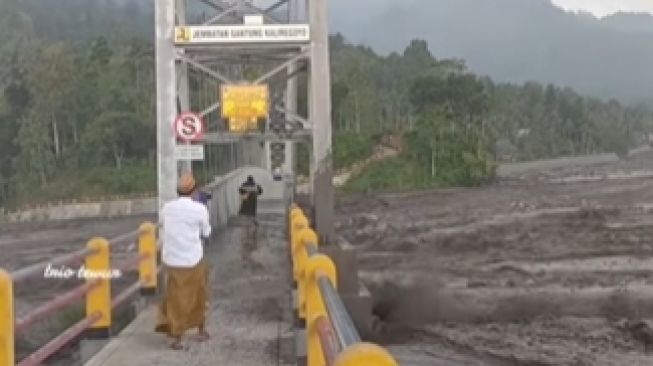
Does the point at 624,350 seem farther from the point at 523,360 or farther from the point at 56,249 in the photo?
the point at 56,249

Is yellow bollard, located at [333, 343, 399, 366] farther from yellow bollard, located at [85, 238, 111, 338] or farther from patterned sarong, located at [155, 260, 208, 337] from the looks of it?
yellow bollard, located at [85, 238, 111, 338]

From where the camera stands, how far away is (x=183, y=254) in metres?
9.12

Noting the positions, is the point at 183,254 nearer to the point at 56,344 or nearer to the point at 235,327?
the point at 56,344

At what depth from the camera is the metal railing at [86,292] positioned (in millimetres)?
5688

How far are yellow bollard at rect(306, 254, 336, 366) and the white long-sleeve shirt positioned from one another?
276 cm

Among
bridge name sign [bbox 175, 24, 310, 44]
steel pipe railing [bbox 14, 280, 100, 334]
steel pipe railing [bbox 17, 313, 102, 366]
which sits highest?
A: bridge name sign [bbox 175, 24, 310, 44]

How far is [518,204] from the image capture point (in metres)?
47.5

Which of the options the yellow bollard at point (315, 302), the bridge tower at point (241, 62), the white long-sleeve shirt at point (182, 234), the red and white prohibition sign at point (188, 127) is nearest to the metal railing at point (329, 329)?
the yellow bollard at point (315, 302)

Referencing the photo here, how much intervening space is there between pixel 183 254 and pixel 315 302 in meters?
3.38

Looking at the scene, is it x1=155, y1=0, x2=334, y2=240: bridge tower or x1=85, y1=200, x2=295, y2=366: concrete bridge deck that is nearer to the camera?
x1=85, y1=200, x2=295, y2=366: concrete bridge deck

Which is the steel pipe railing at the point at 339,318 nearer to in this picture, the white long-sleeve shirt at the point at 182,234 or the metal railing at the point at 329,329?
the metal railing at the point at 329,329

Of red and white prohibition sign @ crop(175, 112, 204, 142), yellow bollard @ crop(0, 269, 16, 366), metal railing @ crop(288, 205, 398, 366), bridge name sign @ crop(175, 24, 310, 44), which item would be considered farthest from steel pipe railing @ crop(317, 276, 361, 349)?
bridge name sign @ crop(175, 24, 310, 44)

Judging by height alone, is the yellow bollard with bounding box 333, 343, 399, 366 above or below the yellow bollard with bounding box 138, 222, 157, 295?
above

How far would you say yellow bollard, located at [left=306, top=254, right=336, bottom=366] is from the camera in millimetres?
5414
